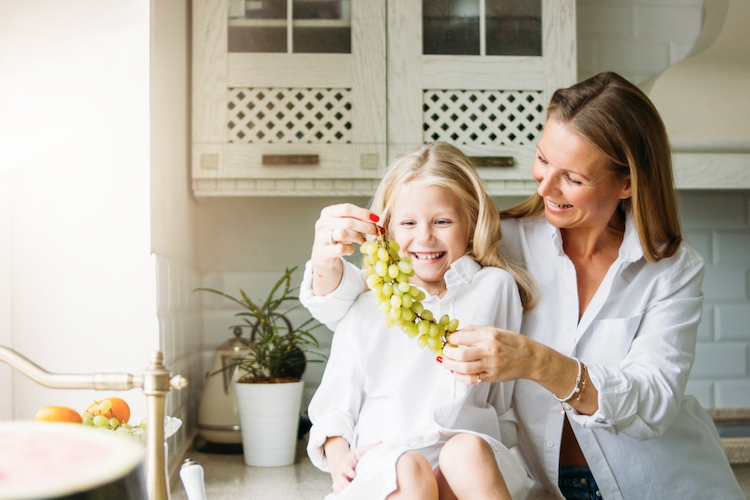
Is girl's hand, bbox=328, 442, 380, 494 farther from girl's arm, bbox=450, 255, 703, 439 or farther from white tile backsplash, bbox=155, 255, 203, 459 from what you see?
white tile backsplash, bbox=155, 255, 203, 459

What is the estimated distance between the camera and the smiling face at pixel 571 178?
136 cm

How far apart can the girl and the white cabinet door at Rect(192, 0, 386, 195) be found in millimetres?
487

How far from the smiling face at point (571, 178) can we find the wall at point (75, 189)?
743mm

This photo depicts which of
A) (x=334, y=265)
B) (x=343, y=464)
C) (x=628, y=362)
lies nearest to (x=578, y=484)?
(x=628, y=362)

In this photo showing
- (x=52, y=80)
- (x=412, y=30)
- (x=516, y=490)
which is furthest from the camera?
(x=412, y=30)

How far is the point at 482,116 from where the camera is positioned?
2.03 meters

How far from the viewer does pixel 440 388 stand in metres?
1.37

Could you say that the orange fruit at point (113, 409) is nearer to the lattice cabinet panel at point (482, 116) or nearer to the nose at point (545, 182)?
the nose at point (545, 182)

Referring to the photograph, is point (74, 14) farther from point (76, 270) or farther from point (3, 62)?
point (76, 270)

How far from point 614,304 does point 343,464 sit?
0.59m

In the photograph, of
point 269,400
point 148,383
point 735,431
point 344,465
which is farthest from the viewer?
Answer: point 735,431

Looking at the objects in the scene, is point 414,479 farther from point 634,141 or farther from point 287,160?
point 287,160

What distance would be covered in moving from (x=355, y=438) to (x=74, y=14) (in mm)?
927

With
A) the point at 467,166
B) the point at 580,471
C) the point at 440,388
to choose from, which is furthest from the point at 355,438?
the point at 467,166
